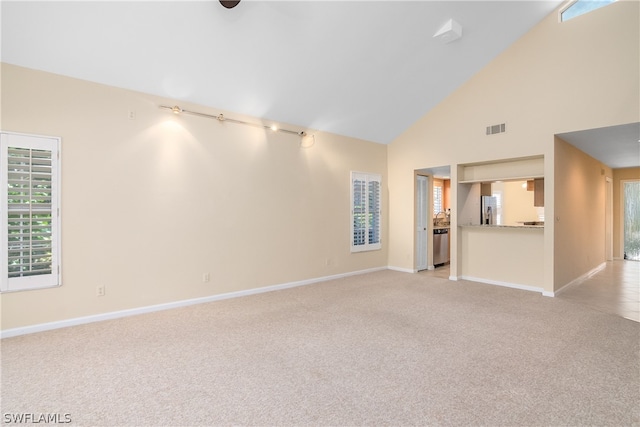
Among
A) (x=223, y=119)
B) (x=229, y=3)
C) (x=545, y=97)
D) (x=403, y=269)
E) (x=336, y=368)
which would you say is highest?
(x=229, y=3)

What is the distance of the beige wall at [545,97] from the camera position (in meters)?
4.11

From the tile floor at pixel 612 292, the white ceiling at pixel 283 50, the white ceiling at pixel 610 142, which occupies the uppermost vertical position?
the white ceiling at pixel 283 50

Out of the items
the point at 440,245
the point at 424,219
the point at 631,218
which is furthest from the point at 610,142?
the point at 631,218

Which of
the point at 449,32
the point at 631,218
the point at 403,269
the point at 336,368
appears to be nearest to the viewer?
the point at 336,368

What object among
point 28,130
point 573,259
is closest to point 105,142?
point 28,130

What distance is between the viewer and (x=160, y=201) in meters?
4.06

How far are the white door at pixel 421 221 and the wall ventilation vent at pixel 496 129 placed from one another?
5.58 feet

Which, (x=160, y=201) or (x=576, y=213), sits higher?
(x=160, y=201)

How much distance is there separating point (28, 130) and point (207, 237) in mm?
2198

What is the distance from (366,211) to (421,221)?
1.34 m

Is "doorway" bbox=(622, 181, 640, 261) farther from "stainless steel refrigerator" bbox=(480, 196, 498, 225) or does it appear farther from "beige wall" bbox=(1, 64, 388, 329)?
A: "beige wall" bbox=(1, 64, 388, 329)

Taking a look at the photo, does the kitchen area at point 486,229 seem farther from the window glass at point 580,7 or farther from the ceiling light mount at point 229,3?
the ceiling light mount at point 229,3

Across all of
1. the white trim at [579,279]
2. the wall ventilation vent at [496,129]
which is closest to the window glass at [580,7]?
the wall ventilation vent at [496,129]

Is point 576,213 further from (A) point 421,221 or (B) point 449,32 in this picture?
(B) point 449,32
